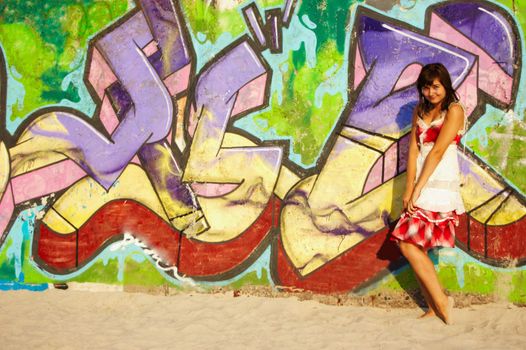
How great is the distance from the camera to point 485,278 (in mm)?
5402

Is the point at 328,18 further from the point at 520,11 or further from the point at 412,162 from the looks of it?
the point at 520,11

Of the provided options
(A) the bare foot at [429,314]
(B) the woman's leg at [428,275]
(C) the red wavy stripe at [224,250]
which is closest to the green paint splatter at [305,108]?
(C) the red wavy stripe at [224,250]

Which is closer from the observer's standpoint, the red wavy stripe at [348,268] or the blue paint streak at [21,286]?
the red wavy stripe at [348,268]

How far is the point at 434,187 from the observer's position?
4.97 m

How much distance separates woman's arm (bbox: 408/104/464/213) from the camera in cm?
487

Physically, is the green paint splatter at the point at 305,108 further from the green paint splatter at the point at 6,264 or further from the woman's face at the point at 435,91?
the green paint splatter at the point at 6,264

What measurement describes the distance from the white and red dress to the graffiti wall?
1.48ft

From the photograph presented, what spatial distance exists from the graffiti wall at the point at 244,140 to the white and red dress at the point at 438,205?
0.45m

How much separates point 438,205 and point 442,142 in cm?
46

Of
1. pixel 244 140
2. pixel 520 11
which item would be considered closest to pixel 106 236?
pixel 244 140

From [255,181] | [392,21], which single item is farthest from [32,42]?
[392,21]

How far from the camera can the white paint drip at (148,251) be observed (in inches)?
230

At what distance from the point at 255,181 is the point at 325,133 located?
71 cm

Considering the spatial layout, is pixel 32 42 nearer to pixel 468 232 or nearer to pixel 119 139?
pixel 119 139
